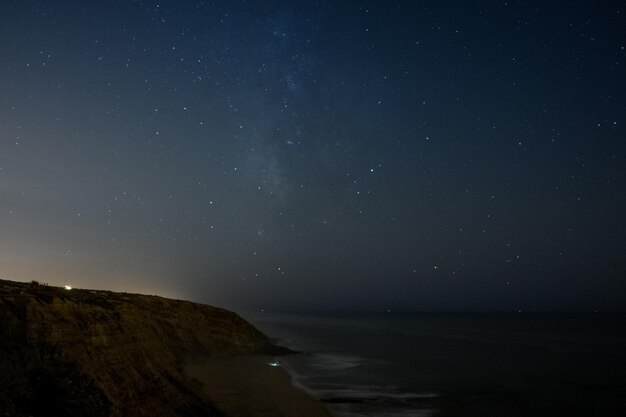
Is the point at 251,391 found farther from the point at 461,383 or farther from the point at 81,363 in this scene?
the point at 461,383

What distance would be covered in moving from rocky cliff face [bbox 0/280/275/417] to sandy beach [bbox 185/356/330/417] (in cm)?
347

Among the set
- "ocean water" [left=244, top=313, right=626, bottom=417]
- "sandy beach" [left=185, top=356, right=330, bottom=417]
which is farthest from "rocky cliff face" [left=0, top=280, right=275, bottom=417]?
"ocean water" [left=244, top=313, right=626, bottom=417]

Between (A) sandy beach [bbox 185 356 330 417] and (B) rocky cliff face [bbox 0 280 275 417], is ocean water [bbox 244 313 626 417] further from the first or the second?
(B) rocky cliff face [bbox 0 280 275 417]

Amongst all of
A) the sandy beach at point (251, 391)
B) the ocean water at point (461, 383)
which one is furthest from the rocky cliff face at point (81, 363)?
the ocean water at point (461, 383)

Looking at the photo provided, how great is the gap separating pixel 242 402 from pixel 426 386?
1838 cm

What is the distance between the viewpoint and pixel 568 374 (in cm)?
4325

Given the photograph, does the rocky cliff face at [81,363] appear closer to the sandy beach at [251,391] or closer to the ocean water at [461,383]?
the sandy beach at [251,391]

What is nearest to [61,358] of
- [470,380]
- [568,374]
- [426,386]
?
[426,386]

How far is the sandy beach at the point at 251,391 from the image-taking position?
20.7 metres

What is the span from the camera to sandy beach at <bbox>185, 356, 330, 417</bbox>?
2070 centimetres

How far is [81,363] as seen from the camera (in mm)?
13633

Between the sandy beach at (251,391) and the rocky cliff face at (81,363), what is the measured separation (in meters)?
3.47

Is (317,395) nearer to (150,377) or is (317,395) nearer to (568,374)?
(150,377)

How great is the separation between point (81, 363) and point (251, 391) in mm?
12715
